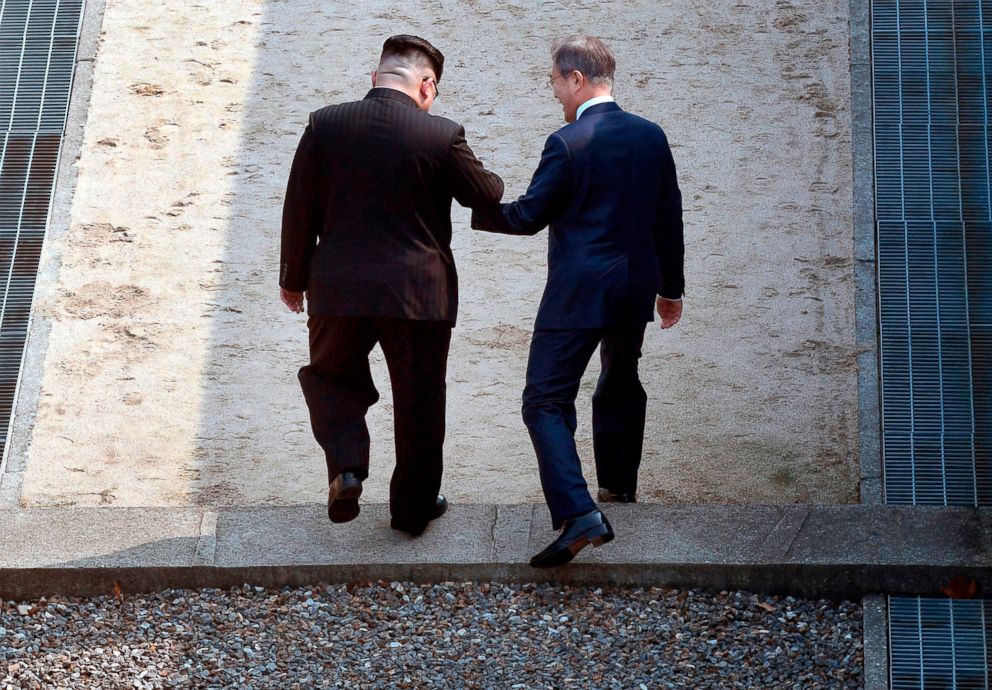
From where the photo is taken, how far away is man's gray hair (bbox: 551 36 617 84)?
459 centimetres

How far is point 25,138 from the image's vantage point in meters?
7.09

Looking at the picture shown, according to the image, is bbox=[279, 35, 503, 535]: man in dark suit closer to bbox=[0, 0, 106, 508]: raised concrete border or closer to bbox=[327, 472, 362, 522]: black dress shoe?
bbox=[327, 472, 362, 522]: black dress shoe

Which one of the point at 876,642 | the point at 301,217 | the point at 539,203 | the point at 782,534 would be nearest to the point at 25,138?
the point at 301,217

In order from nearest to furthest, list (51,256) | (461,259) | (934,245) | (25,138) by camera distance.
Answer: (934,245) < (51,256) < (461,259) < (25,138)

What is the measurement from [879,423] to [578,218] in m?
1.70

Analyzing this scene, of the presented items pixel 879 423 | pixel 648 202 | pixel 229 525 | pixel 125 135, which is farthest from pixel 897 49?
pixel 229 525

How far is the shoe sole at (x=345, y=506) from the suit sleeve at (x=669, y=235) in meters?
1.10

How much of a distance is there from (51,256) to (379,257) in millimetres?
2724

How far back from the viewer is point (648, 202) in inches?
179

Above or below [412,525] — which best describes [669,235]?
above

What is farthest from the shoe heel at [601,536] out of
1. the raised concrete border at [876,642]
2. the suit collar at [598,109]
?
the suit collar at [598,109]

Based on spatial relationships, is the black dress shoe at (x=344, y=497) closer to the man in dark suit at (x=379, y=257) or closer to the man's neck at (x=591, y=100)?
the man in dark suit at (x=379, y=257)

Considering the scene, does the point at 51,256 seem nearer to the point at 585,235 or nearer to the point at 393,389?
the point at 393,389

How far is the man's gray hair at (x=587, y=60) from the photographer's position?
459 cm
